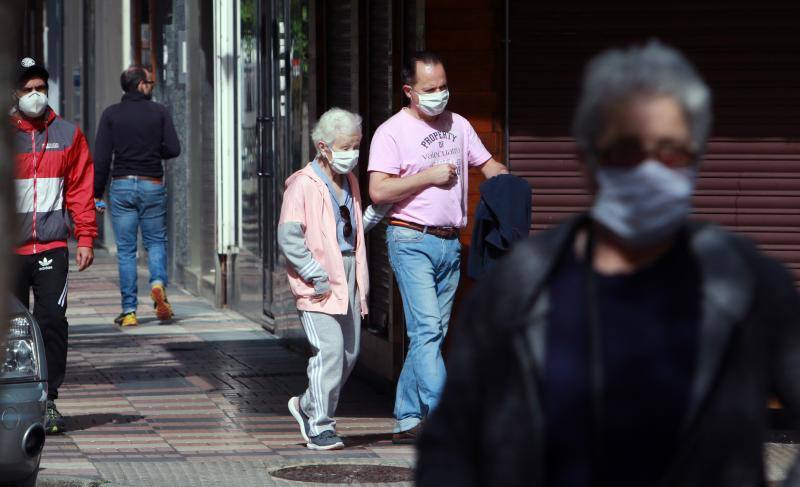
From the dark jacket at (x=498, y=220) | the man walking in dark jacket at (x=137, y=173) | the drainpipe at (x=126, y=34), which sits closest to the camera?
the dark jacket at (x=498, y=220)

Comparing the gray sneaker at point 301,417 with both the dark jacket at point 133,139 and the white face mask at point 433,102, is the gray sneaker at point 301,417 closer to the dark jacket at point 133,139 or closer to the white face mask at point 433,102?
the white face mask at point 433,102

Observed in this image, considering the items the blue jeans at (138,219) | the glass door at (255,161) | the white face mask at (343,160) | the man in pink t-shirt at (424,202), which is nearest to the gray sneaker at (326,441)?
the man in pink t-shirt at (424,202)

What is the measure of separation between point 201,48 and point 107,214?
240 inches

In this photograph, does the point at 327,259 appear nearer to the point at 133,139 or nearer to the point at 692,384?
the point at 692,384

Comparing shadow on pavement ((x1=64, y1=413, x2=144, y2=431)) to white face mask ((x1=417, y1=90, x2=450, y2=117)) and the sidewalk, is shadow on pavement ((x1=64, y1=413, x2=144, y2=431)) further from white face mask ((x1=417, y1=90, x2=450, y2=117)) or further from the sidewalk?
white face mask ((x1=417, y1=90, x2=450, y2=117))

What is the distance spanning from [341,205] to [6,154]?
222 inches

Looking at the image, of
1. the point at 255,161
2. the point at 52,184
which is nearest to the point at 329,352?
the point at 52,184

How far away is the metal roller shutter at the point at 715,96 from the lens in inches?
346

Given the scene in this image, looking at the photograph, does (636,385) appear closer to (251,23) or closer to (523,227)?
(523,227)

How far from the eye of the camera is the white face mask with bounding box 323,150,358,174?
815cm

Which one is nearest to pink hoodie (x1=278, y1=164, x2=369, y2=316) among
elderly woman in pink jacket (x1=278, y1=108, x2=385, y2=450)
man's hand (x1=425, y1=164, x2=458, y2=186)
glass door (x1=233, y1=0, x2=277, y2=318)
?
elderly woman in pink jacket (x1=278, y1=108, x2=385, y2=450)

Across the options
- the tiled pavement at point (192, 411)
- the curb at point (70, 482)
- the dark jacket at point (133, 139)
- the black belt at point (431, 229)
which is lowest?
the tiled pavement at point (192, 411)

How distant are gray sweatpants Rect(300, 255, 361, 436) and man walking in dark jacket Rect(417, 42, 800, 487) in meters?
5.39

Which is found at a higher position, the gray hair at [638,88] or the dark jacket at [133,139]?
the gray hair at [638,88]
